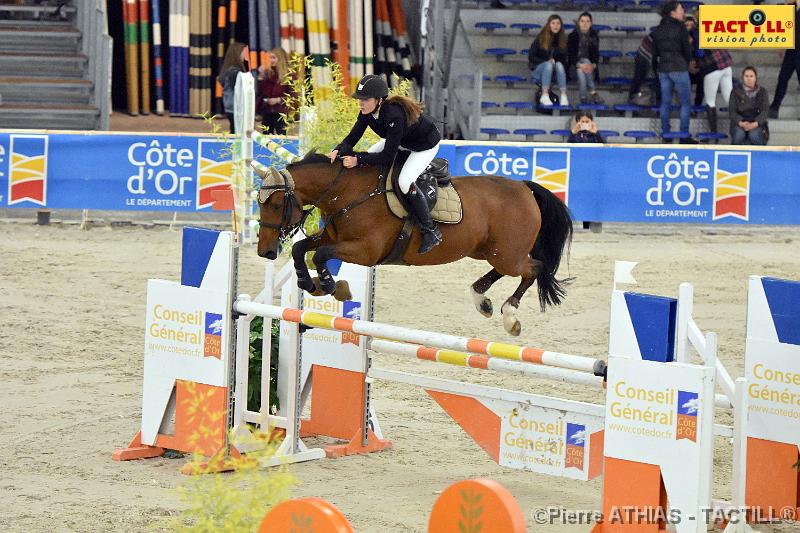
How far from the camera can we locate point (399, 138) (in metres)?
6.50

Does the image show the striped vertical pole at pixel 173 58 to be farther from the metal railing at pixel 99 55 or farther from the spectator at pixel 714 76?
the spectator at pixel 714 76

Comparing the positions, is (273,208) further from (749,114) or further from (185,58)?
(185,58)

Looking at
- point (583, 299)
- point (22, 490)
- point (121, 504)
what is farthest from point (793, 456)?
point (583, 299)

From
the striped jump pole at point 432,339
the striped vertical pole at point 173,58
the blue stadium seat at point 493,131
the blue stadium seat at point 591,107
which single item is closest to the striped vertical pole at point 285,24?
the striped vertical pole at point 173,58

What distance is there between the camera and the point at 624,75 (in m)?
18.3

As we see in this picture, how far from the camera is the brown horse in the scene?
251 inches

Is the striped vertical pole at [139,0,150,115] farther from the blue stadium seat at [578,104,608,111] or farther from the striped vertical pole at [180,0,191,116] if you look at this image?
the blue stadium seat at [578,104,608,111]

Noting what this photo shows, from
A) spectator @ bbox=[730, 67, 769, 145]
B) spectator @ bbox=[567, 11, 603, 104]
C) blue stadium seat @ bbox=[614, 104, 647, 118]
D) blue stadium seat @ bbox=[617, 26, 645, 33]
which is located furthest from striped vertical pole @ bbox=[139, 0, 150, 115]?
spectator @ bbox=[730, 67, 769, 145]

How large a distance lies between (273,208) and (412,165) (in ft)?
2.84

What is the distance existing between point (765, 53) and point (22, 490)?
15.4 metres

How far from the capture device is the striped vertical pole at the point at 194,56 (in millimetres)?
18125

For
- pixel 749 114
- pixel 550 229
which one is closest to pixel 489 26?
pixel 749 114

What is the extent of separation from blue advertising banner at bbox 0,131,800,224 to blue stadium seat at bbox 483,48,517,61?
432 centimetres

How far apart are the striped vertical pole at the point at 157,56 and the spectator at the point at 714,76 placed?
25.2 ft
